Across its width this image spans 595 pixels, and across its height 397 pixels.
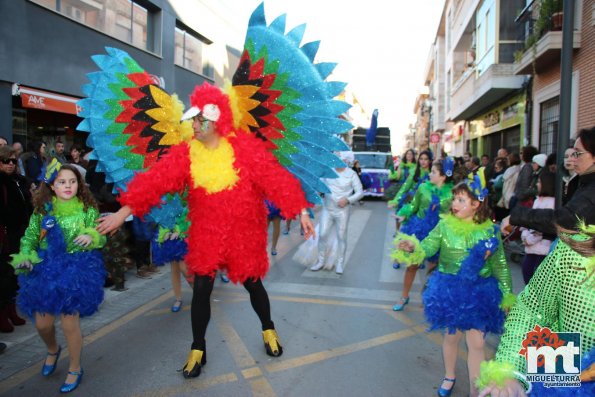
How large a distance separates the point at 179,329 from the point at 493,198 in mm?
7266

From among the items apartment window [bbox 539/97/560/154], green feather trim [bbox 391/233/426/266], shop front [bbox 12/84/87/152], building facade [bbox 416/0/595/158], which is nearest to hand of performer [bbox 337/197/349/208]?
green feather trim [bbox 391/233/426/266]

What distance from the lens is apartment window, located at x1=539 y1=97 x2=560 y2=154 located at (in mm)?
12336

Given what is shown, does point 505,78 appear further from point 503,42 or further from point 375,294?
point 375,294

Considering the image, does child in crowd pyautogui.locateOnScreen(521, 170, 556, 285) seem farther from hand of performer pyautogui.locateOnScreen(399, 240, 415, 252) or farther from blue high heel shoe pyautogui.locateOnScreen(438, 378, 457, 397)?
blue high heel shoe pyautogui.locateOnScreen(438, 378, 457, 397)

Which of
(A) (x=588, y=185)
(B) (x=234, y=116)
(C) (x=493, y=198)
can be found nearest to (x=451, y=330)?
(A) (x=588, y=185)

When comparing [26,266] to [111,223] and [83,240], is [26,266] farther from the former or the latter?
[111,223]

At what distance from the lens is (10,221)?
4.55 meters

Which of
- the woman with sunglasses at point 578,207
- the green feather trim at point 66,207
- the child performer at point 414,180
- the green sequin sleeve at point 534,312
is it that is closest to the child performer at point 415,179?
the child performer at point 414,180

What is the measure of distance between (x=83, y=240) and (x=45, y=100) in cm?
843

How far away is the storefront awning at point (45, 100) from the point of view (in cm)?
976

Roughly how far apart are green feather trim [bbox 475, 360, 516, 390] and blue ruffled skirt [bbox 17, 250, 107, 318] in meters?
2.80

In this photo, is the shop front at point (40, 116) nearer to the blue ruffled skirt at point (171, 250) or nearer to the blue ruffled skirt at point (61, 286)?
the blue ruffled skirt at point (171, 250)

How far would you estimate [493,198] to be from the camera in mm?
9539

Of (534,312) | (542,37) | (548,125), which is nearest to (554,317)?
(534,312)
